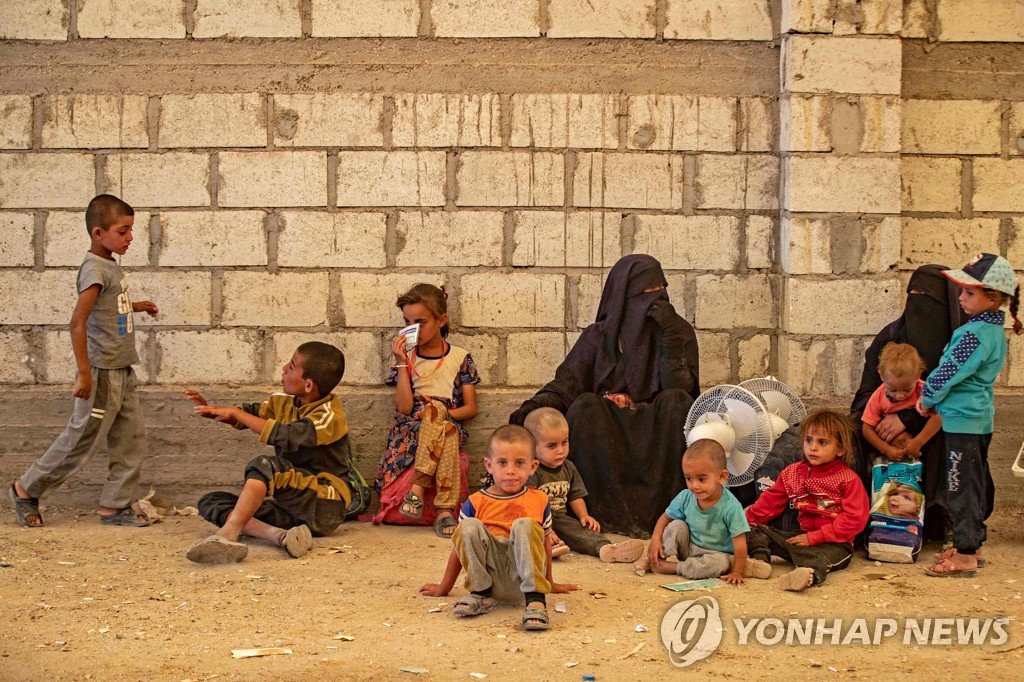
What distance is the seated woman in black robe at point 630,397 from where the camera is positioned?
20.4 feet

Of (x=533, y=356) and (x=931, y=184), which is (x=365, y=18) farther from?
(x=931, y=184)

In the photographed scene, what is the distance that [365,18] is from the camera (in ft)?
22.3

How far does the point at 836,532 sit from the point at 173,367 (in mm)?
3921

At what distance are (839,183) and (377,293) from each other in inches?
110

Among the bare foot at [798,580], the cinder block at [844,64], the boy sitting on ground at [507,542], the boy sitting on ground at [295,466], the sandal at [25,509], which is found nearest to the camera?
the boy sitting on ground at [507,542]

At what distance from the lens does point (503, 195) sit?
22.6 ft

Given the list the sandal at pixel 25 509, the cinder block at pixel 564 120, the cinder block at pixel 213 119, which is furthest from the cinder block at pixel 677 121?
the sandal at pixel 25 509

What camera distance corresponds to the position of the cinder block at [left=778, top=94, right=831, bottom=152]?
6680 millimetres

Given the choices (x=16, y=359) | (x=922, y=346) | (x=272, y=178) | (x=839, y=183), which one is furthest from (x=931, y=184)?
(x=16, y=359)

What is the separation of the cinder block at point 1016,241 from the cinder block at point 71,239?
5.19 meters

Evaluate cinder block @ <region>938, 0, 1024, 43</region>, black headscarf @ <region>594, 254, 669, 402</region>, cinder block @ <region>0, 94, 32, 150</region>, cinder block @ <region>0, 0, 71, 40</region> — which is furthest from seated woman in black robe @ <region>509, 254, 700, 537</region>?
cinder block @ <region>0, 0, 71, 40</region>

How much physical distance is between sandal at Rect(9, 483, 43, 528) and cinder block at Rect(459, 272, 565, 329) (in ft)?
8.60

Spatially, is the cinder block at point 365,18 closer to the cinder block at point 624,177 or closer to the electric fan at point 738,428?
the cinder block at point 624,177

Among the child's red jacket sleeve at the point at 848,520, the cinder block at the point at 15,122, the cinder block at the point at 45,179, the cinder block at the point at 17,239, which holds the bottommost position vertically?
the child's red jacket sleeve at the point at 848,520
